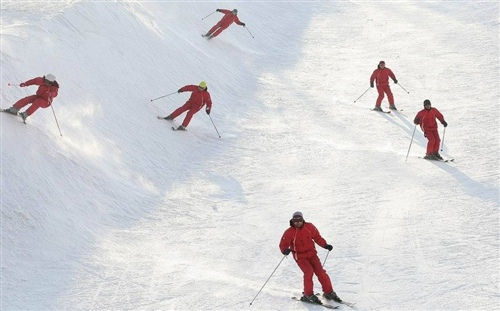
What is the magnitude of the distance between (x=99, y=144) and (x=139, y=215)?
2.66 meters

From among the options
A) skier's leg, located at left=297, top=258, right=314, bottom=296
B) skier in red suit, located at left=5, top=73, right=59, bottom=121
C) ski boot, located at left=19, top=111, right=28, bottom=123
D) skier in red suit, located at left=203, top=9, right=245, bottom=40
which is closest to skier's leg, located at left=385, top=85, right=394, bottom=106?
skier in red suit, located at left=203, top=9, right=245, bottom=40

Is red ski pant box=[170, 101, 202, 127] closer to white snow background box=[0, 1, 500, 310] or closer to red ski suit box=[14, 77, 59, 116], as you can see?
white snow background box=[0, 1, 500, 310]

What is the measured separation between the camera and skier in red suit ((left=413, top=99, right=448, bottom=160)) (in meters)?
17.9

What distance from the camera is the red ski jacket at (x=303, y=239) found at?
11164mm

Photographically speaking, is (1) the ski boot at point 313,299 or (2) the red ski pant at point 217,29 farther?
(2) the red ski pant at point 217,29

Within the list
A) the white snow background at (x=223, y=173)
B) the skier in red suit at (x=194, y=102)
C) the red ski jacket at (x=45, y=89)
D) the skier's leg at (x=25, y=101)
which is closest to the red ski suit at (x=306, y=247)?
the white snow background at (x=223, y=173)

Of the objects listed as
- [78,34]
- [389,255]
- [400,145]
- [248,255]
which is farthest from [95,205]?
[400,145]

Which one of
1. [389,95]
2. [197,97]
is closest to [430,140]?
[389,95]

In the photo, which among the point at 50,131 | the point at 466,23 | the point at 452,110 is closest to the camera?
the point at 50,131

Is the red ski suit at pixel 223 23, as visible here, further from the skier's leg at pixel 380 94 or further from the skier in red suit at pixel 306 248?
the skier in red suit at pixel 306 248

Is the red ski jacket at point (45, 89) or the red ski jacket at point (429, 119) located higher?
the red ski jacket at point (429, 119)

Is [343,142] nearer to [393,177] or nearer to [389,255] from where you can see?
[393,177]

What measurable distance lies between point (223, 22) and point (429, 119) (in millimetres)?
10760

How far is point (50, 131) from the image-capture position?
1584 cm
